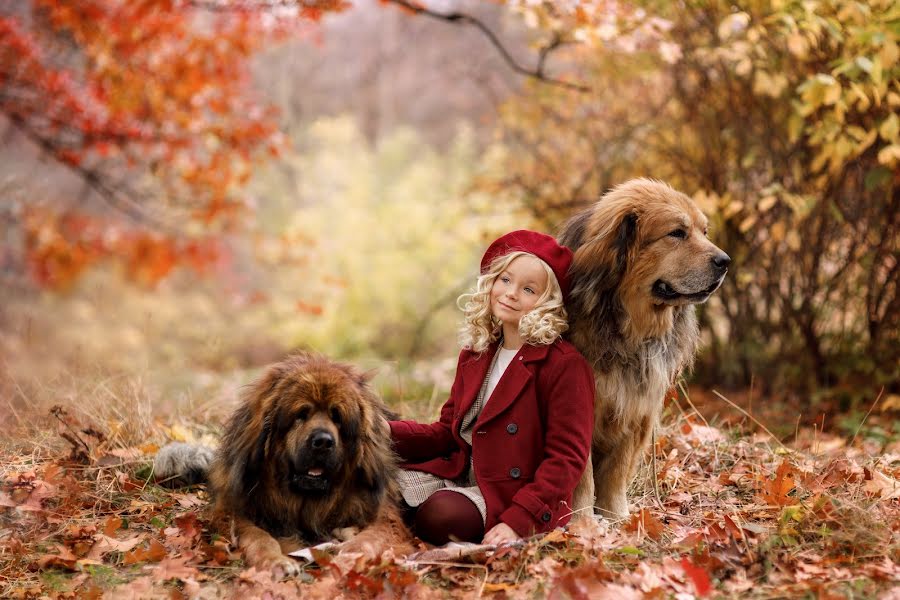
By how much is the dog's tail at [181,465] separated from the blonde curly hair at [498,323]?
64.5 inches

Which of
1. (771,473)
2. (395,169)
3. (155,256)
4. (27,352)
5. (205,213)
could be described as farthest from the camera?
(395,169)

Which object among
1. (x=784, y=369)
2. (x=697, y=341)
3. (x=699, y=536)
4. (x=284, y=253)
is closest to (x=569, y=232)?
(x=697, y=341)

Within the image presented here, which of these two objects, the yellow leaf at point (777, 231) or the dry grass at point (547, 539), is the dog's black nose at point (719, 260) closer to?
the dry grass at point (547, 539)

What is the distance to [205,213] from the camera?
14805 mm

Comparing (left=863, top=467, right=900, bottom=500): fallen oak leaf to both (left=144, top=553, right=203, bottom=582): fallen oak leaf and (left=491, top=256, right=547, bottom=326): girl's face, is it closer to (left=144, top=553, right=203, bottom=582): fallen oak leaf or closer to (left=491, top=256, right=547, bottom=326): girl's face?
(left=491, top=256, right=547, bottom=326): girl's face

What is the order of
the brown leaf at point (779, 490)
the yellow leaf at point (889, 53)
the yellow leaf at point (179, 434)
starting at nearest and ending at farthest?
the brown leaf at point (779, 490) → the yellow leaf at point (889, 53) → the yellow leaf at point (179, 434)

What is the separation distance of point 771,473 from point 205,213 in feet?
39.9

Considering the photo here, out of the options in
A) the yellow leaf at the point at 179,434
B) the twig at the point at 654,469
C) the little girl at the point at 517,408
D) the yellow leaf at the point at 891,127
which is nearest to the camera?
the little girl at the point at 517,408

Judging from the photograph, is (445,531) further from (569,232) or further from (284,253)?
(284,253)

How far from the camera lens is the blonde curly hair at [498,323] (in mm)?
3678

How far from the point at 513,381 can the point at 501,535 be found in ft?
2.23

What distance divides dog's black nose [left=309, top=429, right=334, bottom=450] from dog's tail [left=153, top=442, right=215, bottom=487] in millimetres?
1287

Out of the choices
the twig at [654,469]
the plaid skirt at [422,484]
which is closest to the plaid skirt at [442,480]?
the plaid skirt at [422,484]

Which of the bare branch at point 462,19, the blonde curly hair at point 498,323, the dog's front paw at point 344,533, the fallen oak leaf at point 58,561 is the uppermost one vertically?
the bare branch at point 462,19
